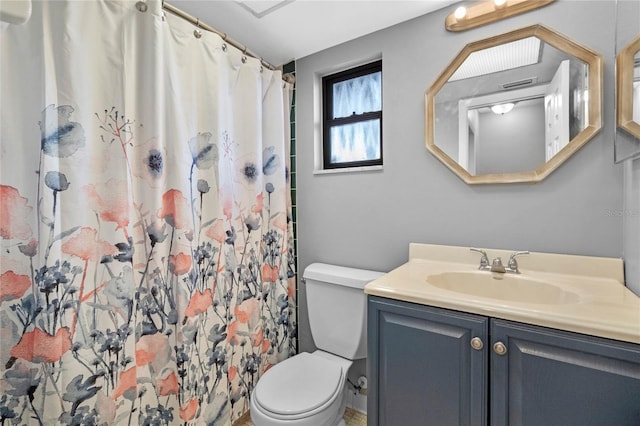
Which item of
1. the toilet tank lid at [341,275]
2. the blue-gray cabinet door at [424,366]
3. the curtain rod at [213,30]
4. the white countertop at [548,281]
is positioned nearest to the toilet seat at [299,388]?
the blue-gray cabinet door at [424,366]

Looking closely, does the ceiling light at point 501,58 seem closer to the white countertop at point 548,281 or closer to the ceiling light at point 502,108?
the ceiling light at point 502,108

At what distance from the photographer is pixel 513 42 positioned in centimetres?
129

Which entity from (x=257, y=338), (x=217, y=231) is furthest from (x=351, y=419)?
(x=217, y=231)

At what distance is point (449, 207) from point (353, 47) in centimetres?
110

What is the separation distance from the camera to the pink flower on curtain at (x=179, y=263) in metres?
1.26

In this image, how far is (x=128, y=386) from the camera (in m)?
1.12

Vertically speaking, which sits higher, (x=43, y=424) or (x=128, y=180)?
(x=128, y=180)

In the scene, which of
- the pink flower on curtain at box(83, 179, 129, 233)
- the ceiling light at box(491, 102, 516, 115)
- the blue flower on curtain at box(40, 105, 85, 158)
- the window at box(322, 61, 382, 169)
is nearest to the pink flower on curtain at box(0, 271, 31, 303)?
the pink flower on curtain at box(83, 179, 129, 233)

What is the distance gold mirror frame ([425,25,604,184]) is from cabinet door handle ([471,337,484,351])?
29.6 inches

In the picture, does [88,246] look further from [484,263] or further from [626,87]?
[626,87]

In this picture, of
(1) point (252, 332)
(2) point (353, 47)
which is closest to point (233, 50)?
(2) point (353, 47)

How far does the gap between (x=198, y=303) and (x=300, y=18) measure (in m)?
1.51

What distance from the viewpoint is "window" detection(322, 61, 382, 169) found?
69.9 inches

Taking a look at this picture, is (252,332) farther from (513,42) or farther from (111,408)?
(513,42)
